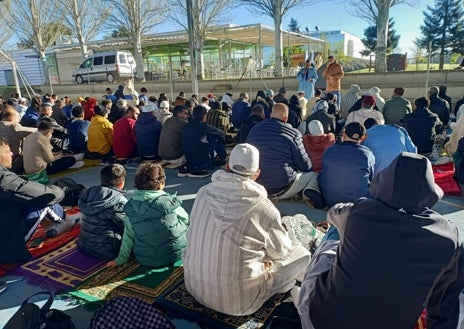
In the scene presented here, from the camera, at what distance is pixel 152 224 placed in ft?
10.7

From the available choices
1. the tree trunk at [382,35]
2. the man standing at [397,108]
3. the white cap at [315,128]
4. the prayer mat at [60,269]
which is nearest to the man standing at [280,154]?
the white cap at [315,128]

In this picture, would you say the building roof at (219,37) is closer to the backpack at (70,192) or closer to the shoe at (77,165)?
the shoe at (77,165)

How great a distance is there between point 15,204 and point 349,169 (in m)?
3.49

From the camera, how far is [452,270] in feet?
5.82

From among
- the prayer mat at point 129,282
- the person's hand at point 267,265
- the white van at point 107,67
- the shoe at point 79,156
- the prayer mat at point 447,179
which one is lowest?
the prayer mat at point 129,282

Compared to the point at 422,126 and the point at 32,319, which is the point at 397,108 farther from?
the point at 32,319

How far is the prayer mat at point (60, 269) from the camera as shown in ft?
10.9

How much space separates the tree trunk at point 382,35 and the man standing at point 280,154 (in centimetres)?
1166

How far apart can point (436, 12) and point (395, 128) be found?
3185 centimetres

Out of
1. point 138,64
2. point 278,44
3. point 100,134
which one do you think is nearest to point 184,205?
point 100,134

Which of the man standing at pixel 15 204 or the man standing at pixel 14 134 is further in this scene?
the man standing at pixel 14 134

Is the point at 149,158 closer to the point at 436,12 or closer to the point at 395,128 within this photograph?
the point at 395,128

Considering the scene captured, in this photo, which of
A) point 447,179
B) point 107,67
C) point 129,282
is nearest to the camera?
point 129,282

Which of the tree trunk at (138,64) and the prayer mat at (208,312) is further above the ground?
the tree trunk at (138,64)
